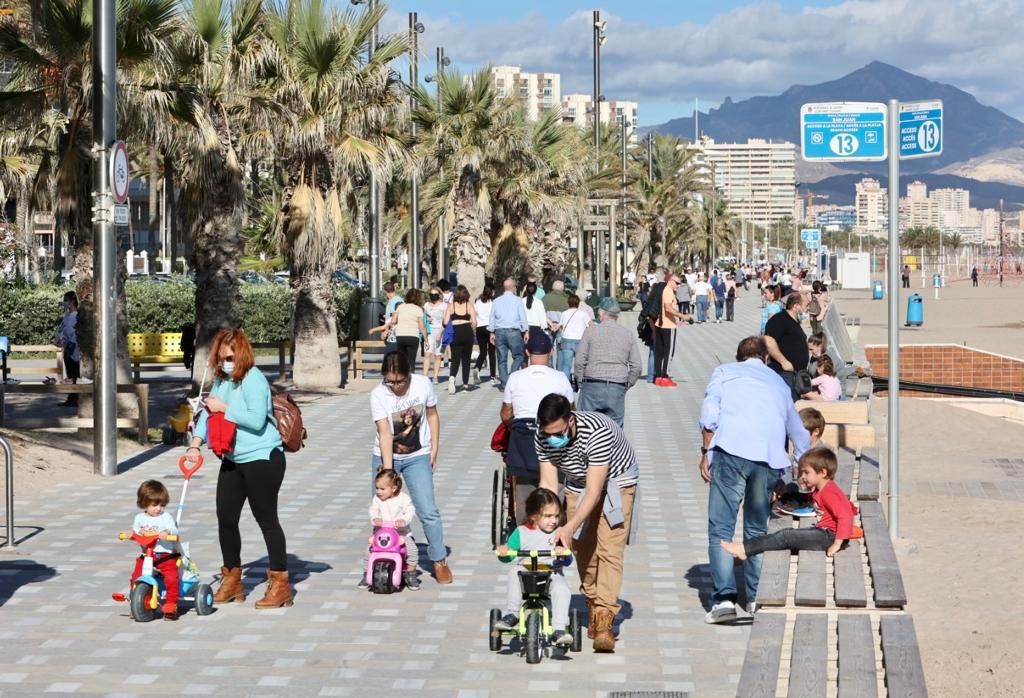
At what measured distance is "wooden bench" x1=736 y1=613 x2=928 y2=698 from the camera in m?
5.75

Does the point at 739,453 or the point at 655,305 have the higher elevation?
the point at 655,305

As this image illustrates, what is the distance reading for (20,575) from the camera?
10.0 meters

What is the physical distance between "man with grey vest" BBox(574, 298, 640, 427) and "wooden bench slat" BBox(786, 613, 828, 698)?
287 inches

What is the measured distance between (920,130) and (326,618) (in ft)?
17.2

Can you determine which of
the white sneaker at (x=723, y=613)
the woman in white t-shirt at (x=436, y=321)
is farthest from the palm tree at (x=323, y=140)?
the white sneaker at (x=723, y=613)

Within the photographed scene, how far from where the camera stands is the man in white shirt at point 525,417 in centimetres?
916

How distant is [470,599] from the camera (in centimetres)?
931

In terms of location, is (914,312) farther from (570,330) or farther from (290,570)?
(290,570)

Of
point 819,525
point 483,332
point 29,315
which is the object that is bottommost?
point 819,525

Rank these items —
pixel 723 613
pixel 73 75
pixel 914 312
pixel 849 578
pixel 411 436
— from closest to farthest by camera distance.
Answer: pixel 849 578, pixel 723 613, pixel 411 436, pixel 73 75, pixel 914 312

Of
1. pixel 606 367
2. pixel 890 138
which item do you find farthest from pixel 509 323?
pixel 890 138

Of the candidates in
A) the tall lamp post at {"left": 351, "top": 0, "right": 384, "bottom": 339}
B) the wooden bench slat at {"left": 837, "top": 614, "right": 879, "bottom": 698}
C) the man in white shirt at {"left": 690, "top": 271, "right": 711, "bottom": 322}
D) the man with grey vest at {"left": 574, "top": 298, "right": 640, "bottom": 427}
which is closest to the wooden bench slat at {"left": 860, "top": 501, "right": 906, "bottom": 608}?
the wooden bench slat at {"left": 837, "top": 614, "right": 879, "bottom": 698}

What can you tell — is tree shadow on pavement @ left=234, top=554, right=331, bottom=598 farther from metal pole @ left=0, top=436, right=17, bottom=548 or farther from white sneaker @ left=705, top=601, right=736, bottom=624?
white sneaker @ left=705, top=601, right=736, bottom=624

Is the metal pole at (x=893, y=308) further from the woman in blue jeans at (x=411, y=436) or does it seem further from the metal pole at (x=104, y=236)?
the metal pole at (x=104, y=236)
